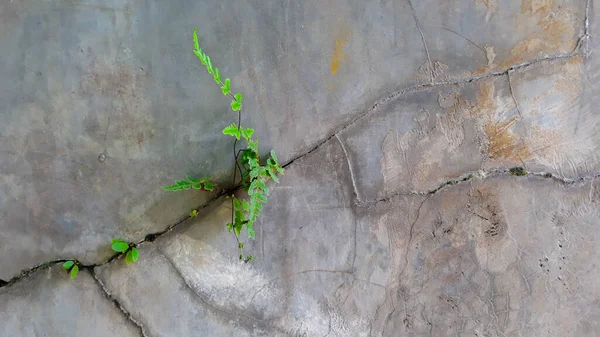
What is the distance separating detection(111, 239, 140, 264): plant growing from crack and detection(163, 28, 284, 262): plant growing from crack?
1.18 ft

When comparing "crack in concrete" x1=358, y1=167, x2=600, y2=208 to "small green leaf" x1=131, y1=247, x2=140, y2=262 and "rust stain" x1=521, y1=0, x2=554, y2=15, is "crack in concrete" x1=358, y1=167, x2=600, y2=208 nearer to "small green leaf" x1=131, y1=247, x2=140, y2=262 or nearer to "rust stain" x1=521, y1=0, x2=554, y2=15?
"rust stain" x1=521, y1=0, x2=554, y2=15

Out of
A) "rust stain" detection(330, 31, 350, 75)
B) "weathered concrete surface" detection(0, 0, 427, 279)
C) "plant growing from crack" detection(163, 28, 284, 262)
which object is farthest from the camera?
"rust stain" detection(330, 31, 350, 75)

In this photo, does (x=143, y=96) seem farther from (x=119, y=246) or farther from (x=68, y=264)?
(x=68, y=264)

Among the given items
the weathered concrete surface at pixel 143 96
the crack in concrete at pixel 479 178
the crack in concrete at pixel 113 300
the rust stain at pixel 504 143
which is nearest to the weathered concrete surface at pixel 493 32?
the weathered concrete surface at pixel 143 96

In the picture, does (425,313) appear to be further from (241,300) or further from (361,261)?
(241,300)

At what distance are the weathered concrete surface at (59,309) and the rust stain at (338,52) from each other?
1.78m

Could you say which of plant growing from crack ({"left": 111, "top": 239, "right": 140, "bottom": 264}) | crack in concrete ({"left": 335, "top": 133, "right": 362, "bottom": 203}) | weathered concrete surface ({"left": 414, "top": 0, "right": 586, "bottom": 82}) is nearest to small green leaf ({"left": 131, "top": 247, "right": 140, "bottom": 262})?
plant growing from crack ({"left": 111, "top": 239, "right": 140, "bottom": 264})

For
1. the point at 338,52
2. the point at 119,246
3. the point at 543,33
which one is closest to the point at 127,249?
the point at 119,246

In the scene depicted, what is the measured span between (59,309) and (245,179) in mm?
1234

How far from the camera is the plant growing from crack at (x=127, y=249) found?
2.31 m

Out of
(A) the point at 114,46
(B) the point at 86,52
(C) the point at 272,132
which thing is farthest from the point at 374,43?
(B) the point at 86,52

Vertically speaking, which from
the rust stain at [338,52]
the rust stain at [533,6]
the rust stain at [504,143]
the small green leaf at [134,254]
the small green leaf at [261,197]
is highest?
the rust stain at [338,52]

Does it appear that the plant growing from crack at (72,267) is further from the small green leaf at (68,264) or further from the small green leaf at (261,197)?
the small green leaf at (261,197)

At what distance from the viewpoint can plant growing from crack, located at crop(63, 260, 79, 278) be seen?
2.32m
